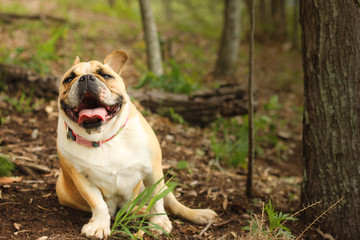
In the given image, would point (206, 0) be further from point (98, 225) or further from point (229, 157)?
point (98, 225)

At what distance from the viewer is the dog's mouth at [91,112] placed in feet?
7.54

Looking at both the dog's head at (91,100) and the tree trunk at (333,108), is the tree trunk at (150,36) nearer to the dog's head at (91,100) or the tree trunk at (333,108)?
the tree trunk at (333,108)

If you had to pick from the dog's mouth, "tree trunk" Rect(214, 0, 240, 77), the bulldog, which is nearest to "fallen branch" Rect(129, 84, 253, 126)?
the bulldog

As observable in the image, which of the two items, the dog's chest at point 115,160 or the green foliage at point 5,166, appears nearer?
the dog's chest at point 115,160

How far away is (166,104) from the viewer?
541 cm

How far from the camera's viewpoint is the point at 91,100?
7.79ft

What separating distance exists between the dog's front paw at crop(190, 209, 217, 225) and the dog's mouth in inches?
48.3

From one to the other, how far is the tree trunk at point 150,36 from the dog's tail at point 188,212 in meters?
3.97

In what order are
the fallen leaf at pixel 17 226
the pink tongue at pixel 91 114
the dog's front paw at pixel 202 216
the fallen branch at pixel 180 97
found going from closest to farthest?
the pink tongue at pixel 91 114 → the fallen leaf at pixel 17 226 → the dog's front paw at pixel 202 216 → the fallen branch at pixel 180 97

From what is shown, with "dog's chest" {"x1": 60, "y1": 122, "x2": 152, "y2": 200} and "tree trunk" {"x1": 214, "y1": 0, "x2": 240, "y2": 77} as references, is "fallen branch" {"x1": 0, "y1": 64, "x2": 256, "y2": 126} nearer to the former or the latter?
"dog's chest" {"x1": 60, "y1": 122, "x2": 152, "y2": 200}

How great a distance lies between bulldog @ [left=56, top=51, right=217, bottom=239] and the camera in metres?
2.32

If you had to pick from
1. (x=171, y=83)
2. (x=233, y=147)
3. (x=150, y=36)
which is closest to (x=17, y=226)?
(x=233, y=147)

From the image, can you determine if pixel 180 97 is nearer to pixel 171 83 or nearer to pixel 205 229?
pixel 171 83

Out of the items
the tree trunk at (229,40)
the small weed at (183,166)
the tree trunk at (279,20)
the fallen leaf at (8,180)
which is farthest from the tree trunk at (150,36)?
the tree trunk at (279,20)
